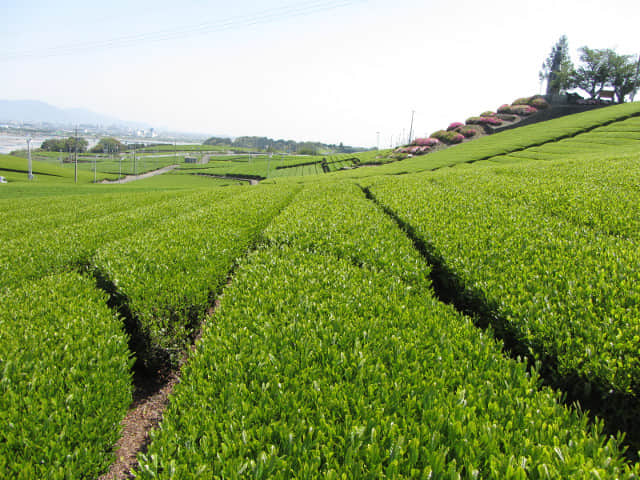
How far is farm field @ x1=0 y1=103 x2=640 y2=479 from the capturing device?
87.8 inches

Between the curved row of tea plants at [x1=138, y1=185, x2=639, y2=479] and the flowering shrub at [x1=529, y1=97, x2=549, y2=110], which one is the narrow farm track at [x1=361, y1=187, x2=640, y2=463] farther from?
the flowering shrub at [x1=529, y1=97, x2=549, y2=110]

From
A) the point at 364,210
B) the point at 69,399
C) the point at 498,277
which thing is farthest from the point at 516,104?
the point at 69,399

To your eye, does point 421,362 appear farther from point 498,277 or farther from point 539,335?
point 498,277

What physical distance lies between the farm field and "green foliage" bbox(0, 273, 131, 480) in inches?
0.8

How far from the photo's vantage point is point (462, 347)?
3.43m

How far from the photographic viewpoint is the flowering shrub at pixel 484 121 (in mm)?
51219

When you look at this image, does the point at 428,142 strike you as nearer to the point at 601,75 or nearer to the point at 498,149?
the point at 498,149

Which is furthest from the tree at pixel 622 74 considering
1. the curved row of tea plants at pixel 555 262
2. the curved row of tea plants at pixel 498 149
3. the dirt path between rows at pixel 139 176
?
the dirt path between rows at pixel 139 176

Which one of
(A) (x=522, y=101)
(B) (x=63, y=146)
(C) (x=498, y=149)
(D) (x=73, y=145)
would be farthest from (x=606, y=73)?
(B) (x=63, y=146)

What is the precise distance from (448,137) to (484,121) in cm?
836

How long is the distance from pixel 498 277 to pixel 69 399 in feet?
18.1

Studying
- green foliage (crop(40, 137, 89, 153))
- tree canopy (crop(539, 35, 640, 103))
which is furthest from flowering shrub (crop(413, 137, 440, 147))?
green foliage (crop(40, 137, 89, 153))

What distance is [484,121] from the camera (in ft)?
173

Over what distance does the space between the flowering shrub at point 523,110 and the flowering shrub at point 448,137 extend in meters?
13.4
